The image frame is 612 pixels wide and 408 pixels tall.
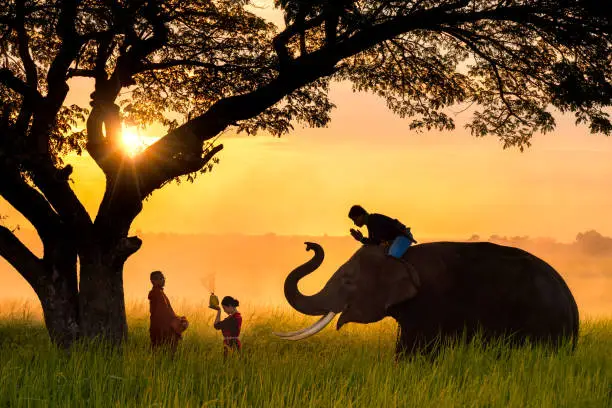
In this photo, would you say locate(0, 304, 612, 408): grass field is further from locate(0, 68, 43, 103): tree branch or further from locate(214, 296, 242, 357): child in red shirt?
locate(0, 68, 43, 103): tree branch

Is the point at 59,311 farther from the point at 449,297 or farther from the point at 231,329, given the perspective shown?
the point at 449,297

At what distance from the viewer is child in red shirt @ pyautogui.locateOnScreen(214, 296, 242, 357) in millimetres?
10180

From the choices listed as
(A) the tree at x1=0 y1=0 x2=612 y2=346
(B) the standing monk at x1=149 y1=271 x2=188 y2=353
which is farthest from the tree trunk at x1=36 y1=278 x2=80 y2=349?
(B) the standing monk at x1=149 y1=271 x2=188 y2=353

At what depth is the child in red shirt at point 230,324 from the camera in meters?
10.2

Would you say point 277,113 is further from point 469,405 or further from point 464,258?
point 469,405

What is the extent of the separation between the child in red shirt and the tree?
315 centimetres

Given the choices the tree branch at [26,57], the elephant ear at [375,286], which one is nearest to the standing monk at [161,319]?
the elephant ear at [375,286]

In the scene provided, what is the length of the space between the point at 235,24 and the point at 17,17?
13.5ft

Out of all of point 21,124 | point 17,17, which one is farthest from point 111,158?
point 17,17

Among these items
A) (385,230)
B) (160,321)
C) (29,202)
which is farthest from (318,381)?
(29,202)

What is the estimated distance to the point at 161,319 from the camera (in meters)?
10.3

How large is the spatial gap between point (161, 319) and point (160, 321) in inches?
1.1

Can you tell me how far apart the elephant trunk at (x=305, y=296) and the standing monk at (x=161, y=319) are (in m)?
1.48

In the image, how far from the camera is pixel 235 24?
15.3m
